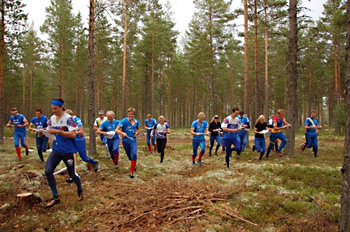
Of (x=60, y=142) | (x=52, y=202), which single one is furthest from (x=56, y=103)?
(x=52, y=202)

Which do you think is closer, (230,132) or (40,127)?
(230,132)

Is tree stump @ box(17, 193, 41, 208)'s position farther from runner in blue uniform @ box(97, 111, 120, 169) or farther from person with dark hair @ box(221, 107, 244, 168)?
person with dark hair @ box(221, 107, 244, 168)

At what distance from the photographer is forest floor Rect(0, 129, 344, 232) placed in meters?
4.46

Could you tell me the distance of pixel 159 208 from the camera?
16.5ft

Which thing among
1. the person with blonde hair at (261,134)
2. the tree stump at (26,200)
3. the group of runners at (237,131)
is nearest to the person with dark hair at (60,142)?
the tree stump at (26,200)

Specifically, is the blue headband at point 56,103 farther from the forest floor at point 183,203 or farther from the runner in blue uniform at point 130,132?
the runner in blue uniform at point 130,132

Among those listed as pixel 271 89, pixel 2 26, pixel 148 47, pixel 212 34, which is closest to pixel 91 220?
pixel 2 26

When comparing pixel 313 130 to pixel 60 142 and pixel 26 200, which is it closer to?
pixel 60 142

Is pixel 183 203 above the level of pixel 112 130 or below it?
below

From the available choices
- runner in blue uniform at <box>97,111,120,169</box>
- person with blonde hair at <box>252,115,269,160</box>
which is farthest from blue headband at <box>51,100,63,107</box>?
person with blonde hair at <box>252,115,269,160</box>

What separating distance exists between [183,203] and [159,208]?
64 cm

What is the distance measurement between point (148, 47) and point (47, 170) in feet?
79.3

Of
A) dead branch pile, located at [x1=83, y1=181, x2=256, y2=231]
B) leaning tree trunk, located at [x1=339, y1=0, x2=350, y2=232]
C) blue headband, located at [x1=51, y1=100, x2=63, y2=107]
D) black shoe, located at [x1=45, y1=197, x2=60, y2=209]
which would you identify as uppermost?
blue headband, located at [x1=51, y1=100, x2=63, y2=107]

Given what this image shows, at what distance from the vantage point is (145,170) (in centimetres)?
901
